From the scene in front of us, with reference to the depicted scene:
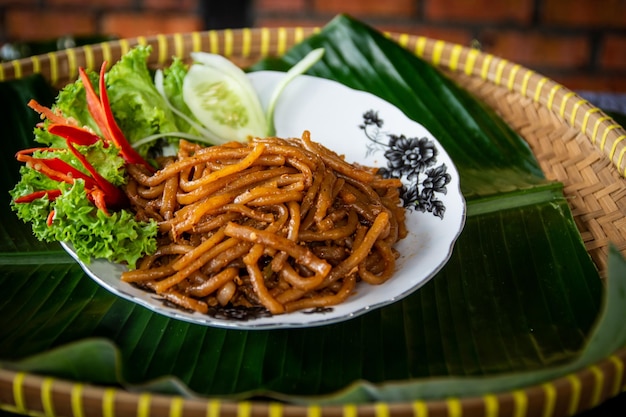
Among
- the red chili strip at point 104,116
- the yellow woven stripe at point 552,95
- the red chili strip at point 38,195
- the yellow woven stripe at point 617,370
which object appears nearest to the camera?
the yellow woven stripe at point 617,370

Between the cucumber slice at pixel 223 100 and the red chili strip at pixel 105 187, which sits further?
the cucumber slice at pixel 223 100

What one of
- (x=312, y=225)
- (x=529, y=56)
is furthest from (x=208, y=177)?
(x=529, y=56)

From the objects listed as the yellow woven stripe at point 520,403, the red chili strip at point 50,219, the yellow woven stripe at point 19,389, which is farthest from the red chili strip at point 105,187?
the yellow woven stripe at point 520,403

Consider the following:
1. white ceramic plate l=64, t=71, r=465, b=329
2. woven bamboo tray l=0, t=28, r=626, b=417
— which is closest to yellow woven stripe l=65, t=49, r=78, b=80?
woven bamboo tray l=0, t=28, r=626, b=417

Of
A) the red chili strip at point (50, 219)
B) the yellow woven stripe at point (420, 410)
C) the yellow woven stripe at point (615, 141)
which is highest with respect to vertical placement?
the yellow woven stripe at point (615, 141)

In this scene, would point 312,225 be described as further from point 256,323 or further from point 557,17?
point 557,17

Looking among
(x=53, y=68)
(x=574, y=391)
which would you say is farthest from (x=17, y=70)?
(x=574, y=391)

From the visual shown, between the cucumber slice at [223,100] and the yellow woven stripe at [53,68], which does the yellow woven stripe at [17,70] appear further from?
the cucumber slice at [223,100]
